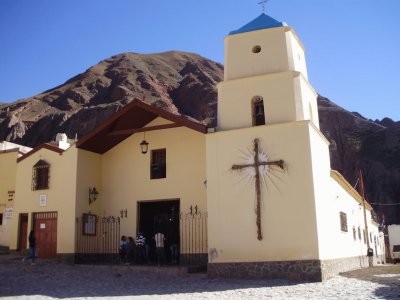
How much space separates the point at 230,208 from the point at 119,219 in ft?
20.9

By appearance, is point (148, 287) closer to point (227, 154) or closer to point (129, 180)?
point (227, 154)

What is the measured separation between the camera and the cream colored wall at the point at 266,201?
13.8m

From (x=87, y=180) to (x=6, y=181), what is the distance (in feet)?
23.0

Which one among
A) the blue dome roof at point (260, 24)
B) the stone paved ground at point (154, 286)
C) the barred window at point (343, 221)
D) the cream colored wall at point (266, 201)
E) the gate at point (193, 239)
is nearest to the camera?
the stone paved ground at point (154, 286)

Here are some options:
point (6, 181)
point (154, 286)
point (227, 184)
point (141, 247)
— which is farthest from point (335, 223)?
point (6, 181)

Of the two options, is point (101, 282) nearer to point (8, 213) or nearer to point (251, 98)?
point (251, 98)

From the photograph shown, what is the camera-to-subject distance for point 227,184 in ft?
49.1

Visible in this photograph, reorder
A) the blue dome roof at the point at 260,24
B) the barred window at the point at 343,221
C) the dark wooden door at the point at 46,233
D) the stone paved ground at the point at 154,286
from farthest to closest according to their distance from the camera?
the dark wooden door at the point at 46,233 → the barred window at the point at 343,221 → the blue dome roof at the point at 260,24 → the stone paved ground at the point at 154,286

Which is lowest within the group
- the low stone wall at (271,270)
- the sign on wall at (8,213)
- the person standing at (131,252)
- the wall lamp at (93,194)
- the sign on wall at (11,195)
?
the low stone wall at (271,270)

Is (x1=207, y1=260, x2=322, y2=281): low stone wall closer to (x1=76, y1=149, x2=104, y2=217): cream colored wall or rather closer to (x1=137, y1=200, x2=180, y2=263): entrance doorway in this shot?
(x1=137, y1=200, x2=180, y2=263): entrance doorway

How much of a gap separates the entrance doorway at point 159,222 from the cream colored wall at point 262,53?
6462mm

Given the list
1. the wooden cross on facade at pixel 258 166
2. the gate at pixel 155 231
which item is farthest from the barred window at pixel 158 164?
the wooden cross on facade at pixel 258 166

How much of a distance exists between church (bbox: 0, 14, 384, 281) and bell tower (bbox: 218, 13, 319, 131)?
4cm

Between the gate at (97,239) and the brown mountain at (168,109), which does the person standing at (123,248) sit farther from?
the brown mountain at (168,109)
